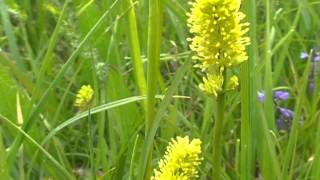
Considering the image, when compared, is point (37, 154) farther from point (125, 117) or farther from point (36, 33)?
point (36, 33)

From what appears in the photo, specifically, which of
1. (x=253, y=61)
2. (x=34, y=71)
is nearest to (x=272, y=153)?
(x=253, y=61)

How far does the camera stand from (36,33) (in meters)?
1.76

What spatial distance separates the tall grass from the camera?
0.94m

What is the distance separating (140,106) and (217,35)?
1.92 feet

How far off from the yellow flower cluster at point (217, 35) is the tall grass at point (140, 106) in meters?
0.08

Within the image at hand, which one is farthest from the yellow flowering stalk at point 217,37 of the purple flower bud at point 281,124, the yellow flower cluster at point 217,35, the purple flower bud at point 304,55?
the purple flower bud at point 304,55

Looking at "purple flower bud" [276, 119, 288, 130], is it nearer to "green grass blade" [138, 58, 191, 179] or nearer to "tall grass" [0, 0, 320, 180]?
"tall grass" [0, 0, 320, 180]

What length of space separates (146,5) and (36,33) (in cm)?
55

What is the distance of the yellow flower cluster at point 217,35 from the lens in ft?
2.47

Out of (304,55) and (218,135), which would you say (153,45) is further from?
(304,55)

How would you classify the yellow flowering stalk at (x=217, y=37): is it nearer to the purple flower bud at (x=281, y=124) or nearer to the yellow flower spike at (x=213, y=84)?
the yellow flower spike at (x=213, y=84)

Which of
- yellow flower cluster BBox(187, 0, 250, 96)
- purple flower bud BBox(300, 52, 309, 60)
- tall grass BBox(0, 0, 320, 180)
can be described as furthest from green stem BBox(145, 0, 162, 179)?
purple flower bud BBox(300, 52, 309, 60)

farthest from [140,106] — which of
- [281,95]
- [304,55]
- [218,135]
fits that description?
[218,135]

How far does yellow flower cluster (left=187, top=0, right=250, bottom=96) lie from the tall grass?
75 millimetres
